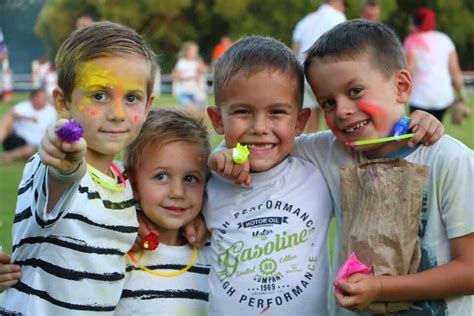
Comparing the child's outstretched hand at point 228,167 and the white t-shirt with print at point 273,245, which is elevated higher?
the child's outstretched hand at point 228,167

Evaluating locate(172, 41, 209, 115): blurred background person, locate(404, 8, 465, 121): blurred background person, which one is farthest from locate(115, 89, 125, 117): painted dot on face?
locate(172, 41, 209, 115): blurred background person

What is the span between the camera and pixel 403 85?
2.92 m

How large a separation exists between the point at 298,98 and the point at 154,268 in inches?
32.4

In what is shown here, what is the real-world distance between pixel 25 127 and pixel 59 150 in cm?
1008

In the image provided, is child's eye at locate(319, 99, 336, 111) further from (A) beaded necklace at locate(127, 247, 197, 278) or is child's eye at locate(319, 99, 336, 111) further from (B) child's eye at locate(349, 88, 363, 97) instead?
(A) beaded necklace at locate(127, 247, 197, 278)

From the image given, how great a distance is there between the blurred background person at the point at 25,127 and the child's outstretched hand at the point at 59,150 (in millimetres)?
9340

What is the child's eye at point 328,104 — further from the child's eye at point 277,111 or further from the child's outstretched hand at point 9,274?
the child's outstretched hand at point 9,274

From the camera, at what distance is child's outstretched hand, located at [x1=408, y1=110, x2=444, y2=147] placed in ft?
9.01

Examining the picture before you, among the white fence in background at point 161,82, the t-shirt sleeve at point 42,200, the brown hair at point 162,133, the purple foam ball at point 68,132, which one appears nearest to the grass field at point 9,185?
the brown hair at point 162,133

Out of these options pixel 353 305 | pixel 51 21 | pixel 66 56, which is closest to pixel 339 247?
pixel 353 305

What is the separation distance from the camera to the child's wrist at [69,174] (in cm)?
245

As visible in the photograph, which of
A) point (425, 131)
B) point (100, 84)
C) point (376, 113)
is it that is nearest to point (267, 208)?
point (376, 113)

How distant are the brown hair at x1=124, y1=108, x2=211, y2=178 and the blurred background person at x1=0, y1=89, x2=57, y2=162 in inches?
341

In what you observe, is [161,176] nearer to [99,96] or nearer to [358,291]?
[99,96]
